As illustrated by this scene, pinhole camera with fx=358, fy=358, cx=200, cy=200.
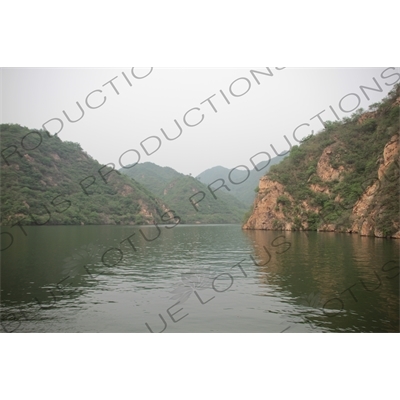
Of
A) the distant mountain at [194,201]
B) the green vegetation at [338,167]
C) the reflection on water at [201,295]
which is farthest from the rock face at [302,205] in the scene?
the distant mountain at [194,201]

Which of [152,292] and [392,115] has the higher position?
[152,292]

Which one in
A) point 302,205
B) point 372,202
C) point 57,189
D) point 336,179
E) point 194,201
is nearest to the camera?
point 372,202

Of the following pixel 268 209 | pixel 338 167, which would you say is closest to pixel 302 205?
pixel 268 209

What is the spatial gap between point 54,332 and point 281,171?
6503 cm

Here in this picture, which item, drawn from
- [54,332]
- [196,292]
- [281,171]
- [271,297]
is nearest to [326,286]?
[271,297]

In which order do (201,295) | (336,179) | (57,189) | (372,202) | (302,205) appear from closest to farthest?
(201,295), (372,202), (336,179), (302,205), (57,189)

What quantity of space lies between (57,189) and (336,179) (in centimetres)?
6562

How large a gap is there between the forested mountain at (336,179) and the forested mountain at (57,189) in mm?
39622

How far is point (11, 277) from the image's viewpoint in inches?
617

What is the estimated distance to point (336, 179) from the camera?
6141 cm

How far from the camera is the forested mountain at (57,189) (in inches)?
2827

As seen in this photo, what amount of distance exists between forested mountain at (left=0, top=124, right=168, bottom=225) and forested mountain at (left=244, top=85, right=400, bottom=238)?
39622 mm

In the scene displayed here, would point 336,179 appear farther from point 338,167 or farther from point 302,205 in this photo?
point 302,205

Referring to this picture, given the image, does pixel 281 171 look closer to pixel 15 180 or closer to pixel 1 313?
pixel 15 180
